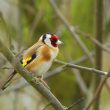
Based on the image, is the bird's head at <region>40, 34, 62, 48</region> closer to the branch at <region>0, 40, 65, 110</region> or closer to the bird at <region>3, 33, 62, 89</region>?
the bird at <region>3, 33, 62, 89</region>

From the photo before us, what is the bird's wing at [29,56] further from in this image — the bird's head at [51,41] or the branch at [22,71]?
the branch at [22,71]

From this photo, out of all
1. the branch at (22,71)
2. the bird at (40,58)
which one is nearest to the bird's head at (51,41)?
the bird at (40,58)

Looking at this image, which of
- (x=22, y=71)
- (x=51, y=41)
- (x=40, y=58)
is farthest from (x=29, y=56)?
(x=22, y=71)

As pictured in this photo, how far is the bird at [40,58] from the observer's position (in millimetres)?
2838

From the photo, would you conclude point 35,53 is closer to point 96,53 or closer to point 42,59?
point 42,59

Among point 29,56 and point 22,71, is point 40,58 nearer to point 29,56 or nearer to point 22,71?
point 29,56

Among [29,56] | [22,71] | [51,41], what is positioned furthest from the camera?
[51,41]

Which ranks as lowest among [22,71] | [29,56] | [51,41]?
[51,41]

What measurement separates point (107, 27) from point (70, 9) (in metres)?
0.44

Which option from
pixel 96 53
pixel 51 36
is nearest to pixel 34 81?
pixel 51 36

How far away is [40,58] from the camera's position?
2930 millimetres

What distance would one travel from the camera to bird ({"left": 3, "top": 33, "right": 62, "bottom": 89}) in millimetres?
2838

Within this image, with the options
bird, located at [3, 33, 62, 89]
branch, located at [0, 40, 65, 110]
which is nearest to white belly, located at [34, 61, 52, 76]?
bird, located at [3, 33, 62, 89]

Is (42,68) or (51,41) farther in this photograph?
(51,41)
